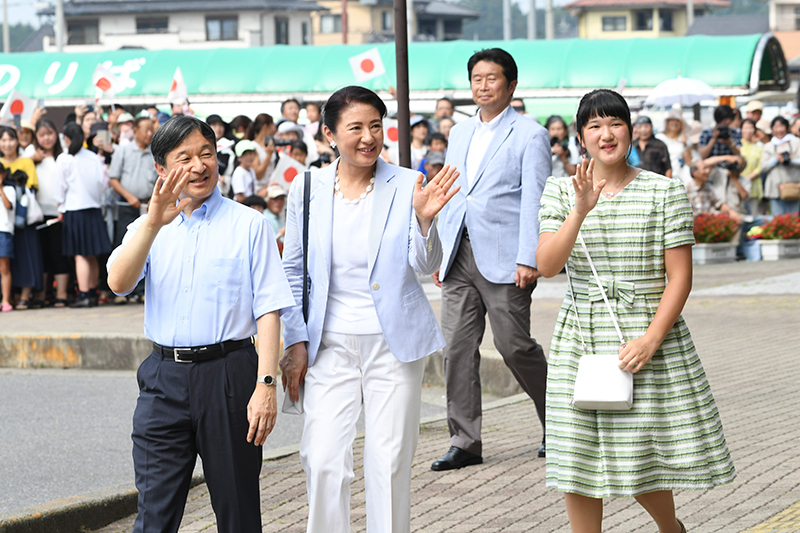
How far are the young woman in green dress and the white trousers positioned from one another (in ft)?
1.78

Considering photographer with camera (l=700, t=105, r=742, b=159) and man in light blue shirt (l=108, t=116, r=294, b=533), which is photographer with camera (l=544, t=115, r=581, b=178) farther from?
man in light blue shirt (l=108, t=116, r=294, b=533)

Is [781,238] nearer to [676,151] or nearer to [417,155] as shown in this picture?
[676,151]

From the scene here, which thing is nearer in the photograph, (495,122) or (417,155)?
(495,122)

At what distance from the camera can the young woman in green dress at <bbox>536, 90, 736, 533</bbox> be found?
13.0 feet

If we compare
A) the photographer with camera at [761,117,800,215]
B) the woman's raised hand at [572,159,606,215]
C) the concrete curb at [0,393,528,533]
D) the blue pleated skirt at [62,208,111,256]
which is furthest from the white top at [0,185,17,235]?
the photographer with camera at [761,117,800,215]

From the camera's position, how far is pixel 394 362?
4230 mm

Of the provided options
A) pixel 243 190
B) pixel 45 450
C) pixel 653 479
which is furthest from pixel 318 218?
pixel 243 190

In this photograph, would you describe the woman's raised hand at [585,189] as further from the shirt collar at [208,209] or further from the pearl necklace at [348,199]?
the shirt collar at [208,209]

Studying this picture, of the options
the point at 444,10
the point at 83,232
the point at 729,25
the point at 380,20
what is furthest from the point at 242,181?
the point at 380,20

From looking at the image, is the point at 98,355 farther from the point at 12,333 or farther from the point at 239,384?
the point at 239,384

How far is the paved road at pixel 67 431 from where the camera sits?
20.5ft

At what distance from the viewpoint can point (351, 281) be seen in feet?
13.9

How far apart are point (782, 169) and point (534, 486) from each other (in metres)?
13.5

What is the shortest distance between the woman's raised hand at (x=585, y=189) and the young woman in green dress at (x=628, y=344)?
0.01 meters
